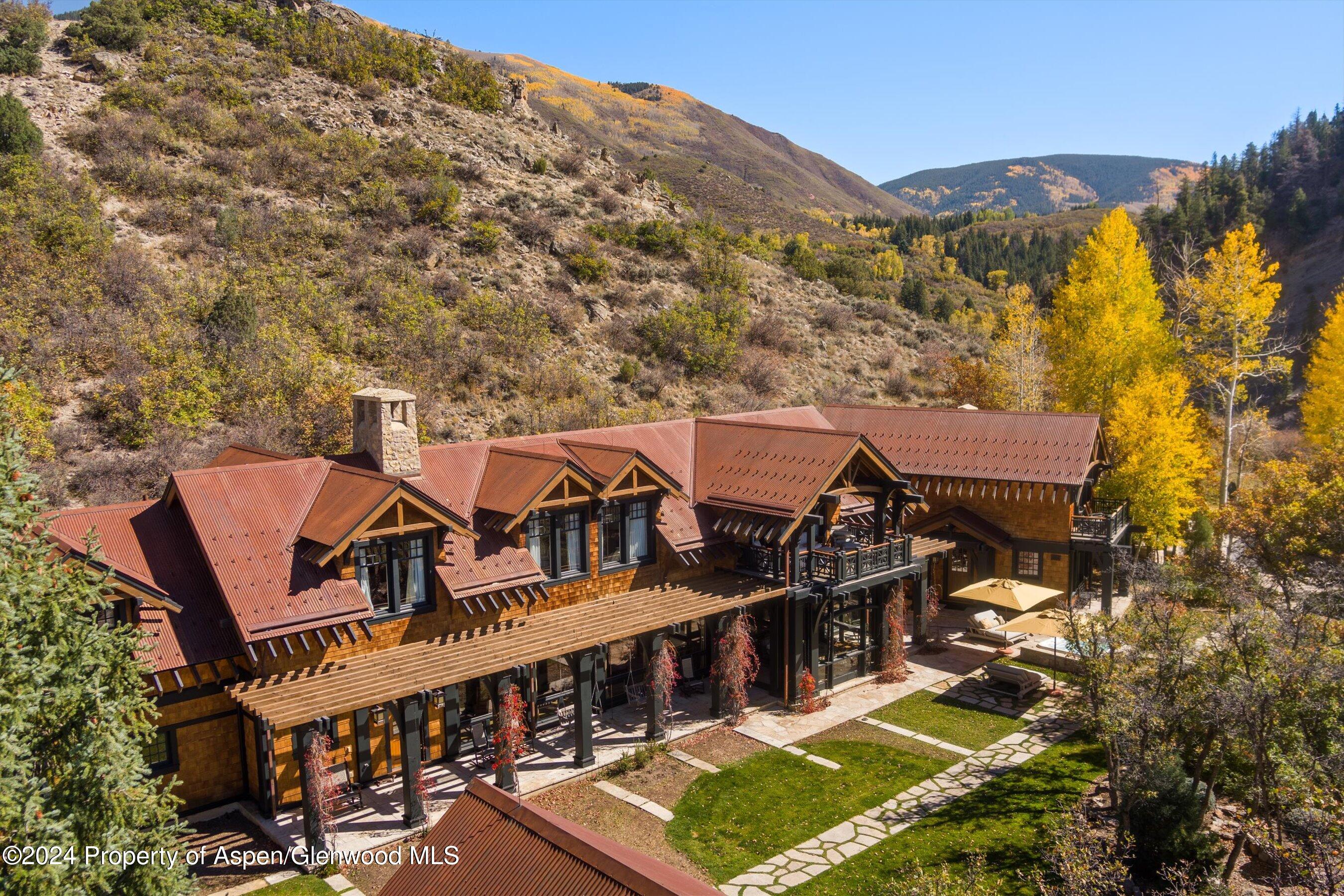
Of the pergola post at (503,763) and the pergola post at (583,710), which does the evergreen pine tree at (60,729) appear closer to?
the pergola post at (503,763)

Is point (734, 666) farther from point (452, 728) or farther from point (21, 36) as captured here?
point (21, 36)

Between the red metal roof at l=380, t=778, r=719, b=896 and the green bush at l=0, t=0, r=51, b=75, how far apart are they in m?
53.7

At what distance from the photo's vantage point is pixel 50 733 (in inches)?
362

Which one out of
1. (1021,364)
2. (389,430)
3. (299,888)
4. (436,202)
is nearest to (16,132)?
(436,202)

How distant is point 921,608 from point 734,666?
27.1 feet

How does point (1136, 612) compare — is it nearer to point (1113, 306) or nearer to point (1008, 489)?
point (1008, 489)

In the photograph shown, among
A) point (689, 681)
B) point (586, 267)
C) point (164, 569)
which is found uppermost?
point (586, 267)

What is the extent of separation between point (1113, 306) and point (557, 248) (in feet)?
98.4

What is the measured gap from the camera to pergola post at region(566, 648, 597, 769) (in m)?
16.6

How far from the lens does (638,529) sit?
2000cm

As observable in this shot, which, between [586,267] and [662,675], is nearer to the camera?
[662,675]

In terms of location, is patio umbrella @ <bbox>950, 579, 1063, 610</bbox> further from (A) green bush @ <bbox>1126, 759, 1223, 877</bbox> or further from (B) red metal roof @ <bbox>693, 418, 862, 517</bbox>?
(A) green bush @ <bbox>1126, 759, 1223, 877</bbox>

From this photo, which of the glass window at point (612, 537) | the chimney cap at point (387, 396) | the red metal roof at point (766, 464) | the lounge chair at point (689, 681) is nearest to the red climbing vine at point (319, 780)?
the chimney cap at point (387, 396)

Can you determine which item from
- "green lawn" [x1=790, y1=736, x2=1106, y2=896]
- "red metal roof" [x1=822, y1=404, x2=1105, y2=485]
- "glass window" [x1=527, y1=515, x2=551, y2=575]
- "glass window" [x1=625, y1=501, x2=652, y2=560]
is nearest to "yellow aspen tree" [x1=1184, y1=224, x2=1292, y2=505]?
"red metal roof" [x1=822, y1=404, x2=1105, y2=485]
